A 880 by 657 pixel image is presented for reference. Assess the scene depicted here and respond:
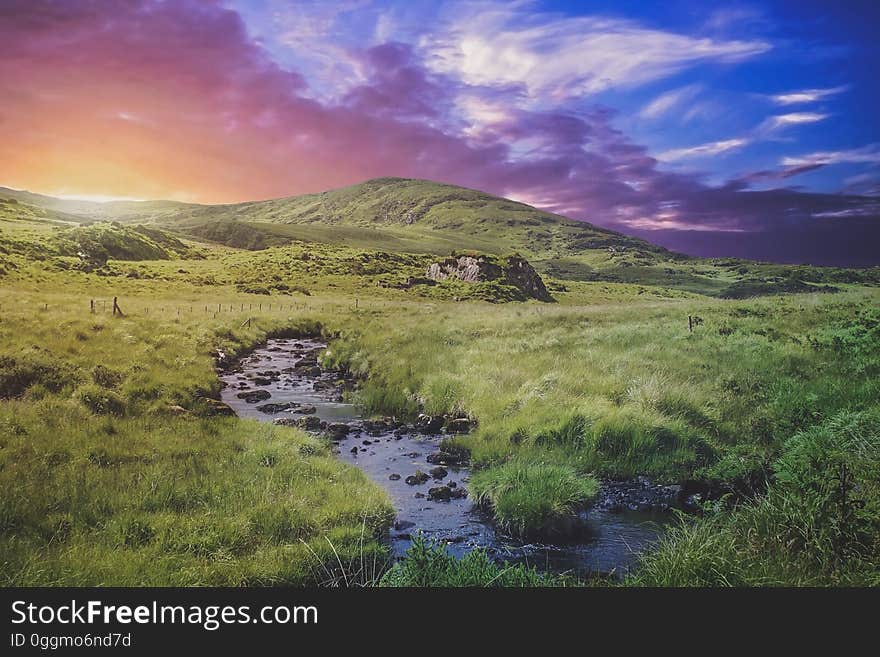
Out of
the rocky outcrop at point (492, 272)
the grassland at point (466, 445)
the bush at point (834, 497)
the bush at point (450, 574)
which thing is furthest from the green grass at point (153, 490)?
the rocky outcrop at point (492, 272)

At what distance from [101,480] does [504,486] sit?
7.65 metres

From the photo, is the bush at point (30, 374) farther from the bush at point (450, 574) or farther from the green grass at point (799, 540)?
the green grass at point (799, 540)

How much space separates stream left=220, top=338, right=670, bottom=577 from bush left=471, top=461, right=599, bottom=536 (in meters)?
0.29

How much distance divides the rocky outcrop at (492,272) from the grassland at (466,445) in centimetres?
7484

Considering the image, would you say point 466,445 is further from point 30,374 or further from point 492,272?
point 492,272

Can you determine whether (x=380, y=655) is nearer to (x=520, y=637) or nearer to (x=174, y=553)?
(x=520, y=637)

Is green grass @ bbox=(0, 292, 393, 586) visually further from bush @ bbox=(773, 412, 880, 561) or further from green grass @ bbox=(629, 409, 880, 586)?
bush @ bbox=(773, 412, 880, 561)

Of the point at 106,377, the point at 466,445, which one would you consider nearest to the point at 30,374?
the point at 106,377

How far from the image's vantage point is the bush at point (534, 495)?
9.41 meters

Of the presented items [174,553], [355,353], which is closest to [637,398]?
[174,553]

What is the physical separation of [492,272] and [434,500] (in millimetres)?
95200

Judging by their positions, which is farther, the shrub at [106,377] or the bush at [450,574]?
the shrub at [106,377]

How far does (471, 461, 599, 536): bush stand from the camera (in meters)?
9.41

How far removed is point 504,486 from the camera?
10.3m
